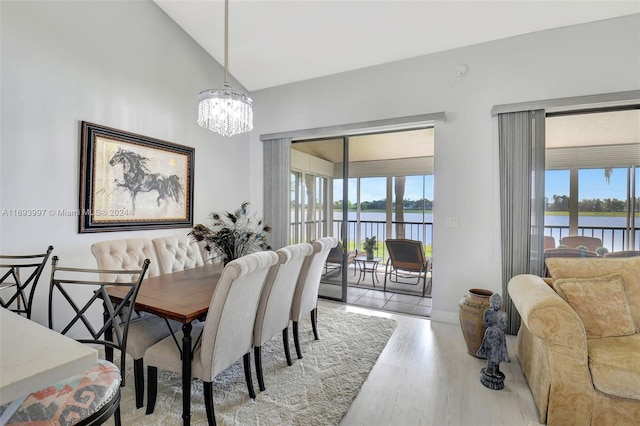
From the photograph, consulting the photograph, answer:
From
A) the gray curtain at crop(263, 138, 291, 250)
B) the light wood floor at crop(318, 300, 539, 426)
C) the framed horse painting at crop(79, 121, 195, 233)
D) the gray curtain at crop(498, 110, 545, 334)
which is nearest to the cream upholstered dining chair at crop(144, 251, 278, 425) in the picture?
the light wood floor at crop(318, 300, 539, 426)

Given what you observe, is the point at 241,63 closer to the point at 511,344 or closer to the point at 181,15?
the point at 181,15

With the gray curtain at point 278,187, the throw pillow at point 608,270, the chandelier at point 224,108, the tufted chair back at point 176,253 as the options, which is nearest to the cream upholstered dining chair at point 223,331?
the tufted chair back at point 176,253

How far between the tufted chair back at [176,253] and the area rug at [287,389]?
2.69ft

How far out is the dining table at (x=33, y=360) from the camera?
65 centimetres

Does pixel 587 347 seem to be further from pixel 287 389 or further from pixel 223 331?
pixel 223 331

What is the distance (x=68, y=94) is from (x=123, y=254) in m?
1.44

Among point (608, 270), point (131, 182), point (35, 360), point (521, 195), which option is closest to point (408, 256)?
point (521, 195)

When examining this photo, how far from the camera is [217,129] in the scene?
253 cm

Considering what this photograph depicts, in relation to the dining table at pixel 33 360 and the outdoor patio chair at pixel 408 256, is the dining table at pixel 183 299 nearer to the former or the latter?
the dining table at pixel 33 360

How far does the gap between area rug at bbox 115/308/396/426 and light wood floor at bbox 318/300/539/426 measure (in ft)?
0.37

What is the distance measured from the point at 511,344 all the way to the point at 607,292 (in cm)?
111

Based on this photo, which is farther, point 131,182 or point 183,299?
point 131,182

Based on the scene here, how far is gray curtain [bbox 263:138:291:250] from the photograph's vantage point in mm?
4086

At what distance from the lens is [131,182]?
9.43ft
